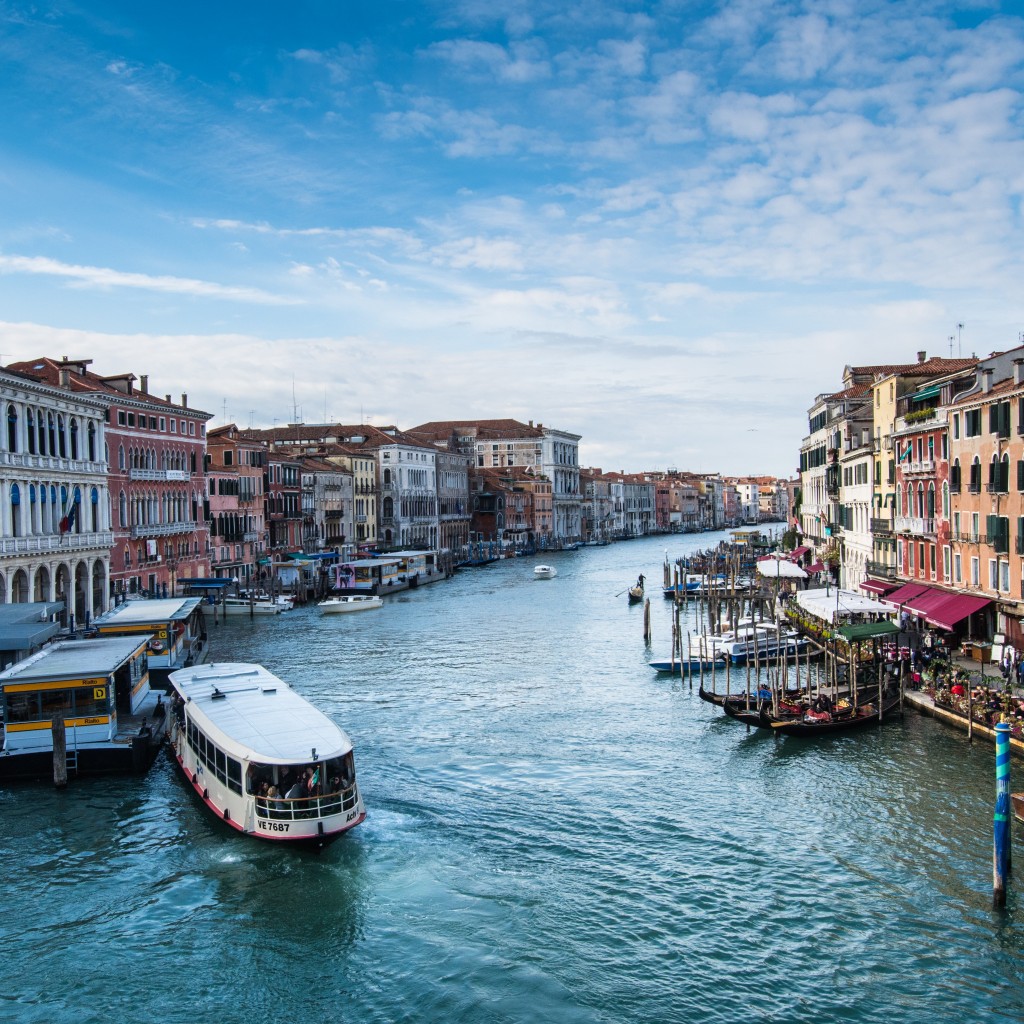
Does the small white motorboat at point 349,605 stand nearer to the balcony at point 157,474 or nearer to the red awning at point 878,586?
the balcony at point 157,474

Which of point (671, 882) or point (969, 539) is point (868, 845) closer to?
point (671, 882)

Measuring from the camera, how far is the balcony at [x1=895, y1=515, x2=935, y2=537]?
24.1 metres

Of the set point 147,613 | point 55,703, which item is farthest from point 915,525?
point 55,703

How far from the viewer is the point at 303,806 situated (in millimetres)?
12570

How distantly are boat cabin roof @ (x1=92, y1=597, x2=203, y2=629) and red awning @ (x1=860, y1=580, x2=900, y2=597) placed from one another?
1740 cm

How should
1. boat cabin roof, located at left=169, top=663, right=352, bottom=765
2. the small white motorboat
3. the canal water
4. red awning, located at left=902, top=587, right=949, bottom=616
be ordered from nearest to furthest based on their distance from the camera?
the canal water → boat cabin roof, located at left=169, top=663, right=352, bottom=765 → red awning, located at left=902, top=587, right=949, bottom=616 → the small white motorboat

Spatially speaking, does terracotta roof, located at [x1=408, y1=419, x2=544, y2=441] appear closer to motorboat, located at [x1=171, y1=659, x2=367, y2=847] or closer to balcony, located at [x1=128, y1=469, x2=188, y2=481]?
balcony, located at [x1=128, y1=469, x2=188, y2=481]

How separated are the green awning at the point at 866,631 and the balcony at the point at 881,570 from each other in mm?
6239

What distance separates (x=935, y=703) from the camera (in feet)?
60.9

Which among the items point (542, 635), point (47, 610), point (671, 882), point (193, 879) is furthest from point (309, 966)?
point (542, 635)

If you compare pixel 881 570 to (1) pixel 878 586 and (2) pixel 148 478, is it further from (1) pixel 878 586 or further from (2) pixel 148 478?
(2) pixel 148 478

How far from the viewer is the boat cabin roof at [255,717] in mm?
13125

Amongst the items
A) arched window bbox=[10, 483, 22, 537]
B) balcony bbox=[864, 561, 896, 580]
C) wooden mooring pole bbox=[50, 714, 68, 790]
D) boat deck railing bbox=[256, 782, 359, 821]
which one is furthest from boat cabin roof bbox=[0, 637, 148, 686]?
balcony bbox=[864, 561, 896, 580]

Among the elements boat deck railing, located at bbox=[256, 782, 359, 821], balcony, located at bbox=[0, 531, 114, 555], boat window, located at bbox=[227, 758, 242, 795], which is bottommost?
boat deck railing, located at bbox=[256, 782, 359, 821]
